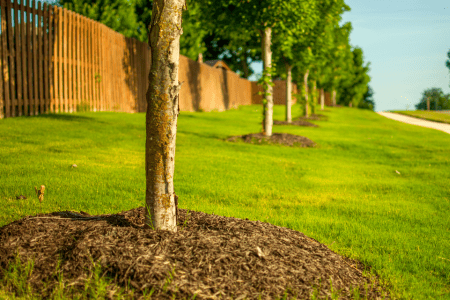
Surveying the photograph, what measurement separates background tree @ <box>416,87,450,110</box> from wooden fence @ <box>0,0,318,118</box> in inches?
2478

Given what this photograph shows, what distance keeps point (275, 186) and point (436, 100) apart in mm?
72354

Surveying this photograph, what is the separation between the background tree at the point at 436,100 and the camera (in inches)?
2692

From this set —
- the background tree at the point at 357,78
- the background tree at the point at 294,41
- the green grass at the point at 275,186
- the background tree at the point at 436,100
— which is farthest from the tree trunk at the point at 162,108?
the background tree at the point at 436,100

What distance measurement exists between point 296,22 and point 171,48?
7.91 metres

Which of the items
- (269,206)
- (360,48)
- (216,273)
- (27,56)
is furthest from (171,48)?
(360,48)

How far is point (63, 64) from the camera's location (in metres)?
11.2

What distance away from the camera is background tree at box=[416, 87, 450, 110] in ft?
224

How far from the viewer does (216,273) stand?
256 centimetres

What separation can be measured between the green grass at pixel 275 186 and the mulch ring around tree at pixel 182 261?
2.08 ft

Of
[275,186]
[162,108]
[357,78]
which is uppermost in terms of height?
[357,78]

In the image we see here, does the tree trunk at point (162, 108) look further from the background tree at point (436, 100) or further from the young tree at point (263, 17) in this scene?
the background tree at point (436, 100)

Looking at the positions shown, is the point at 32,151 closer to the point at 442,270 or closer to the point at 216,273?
the point at 216,273

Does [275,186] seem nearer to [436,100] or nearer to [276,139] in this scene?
[276,139]

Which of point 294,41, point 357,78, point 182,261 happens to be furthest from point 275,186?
point 357,78
